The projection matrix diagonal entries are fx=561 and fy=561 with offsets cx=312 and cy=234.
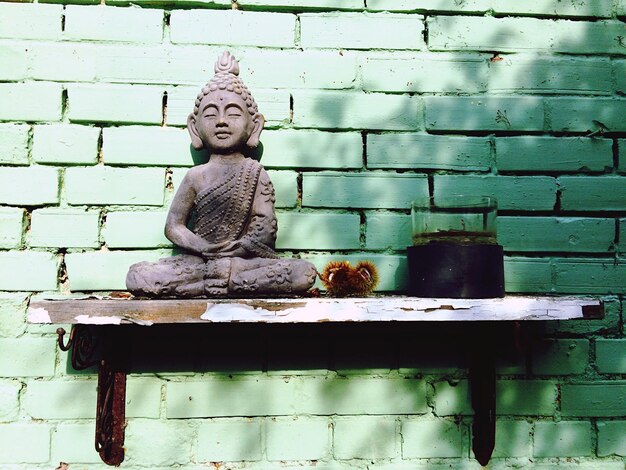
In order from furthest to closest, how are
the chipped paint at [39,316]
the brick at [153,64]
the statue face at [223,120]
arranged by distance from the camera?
1. the brick at [153,64]
2. the statue face at [223,120]
3. the chipped paint at [39,316]

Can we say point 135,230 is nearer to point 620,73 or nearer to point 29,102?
point 29,102

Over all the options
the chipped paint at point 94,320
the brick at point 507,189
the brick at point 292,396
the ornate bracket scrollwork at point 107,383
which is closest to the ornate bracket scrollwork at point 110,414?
the ornate bracket scrollwork at point 107,383

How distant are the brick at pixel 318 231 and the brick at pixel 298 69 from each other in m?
0.35

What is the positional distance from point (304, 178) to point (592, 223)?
0.79m

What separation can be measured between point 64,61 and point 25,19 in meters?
0.15

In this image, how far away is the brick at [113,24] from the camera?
4.83 ft

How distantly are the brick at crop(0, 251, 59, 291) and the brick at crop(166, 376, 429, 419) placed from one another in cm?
41

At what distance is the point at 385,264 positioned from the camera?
1.48 meters

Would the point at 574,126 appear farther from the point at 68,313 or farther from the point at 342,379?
the point at 68,313

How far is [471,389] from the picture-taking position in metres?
1.46

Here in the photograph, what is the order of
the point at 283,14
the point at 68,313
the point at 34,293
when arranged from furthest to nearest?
the point at 283,14
the point at 34,293
the point at 68,313

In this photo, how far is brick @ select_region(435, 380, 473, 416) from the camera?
57.3 inches

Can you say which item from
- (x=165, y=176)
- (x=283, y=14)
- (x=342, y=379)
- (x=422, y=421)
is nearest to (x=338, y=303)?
(x=342, y=379)

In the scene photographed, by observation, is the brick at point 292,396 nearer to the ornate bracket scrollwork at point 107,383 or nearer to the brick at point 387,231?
the ornate bracket scrollwork at point 107,383
